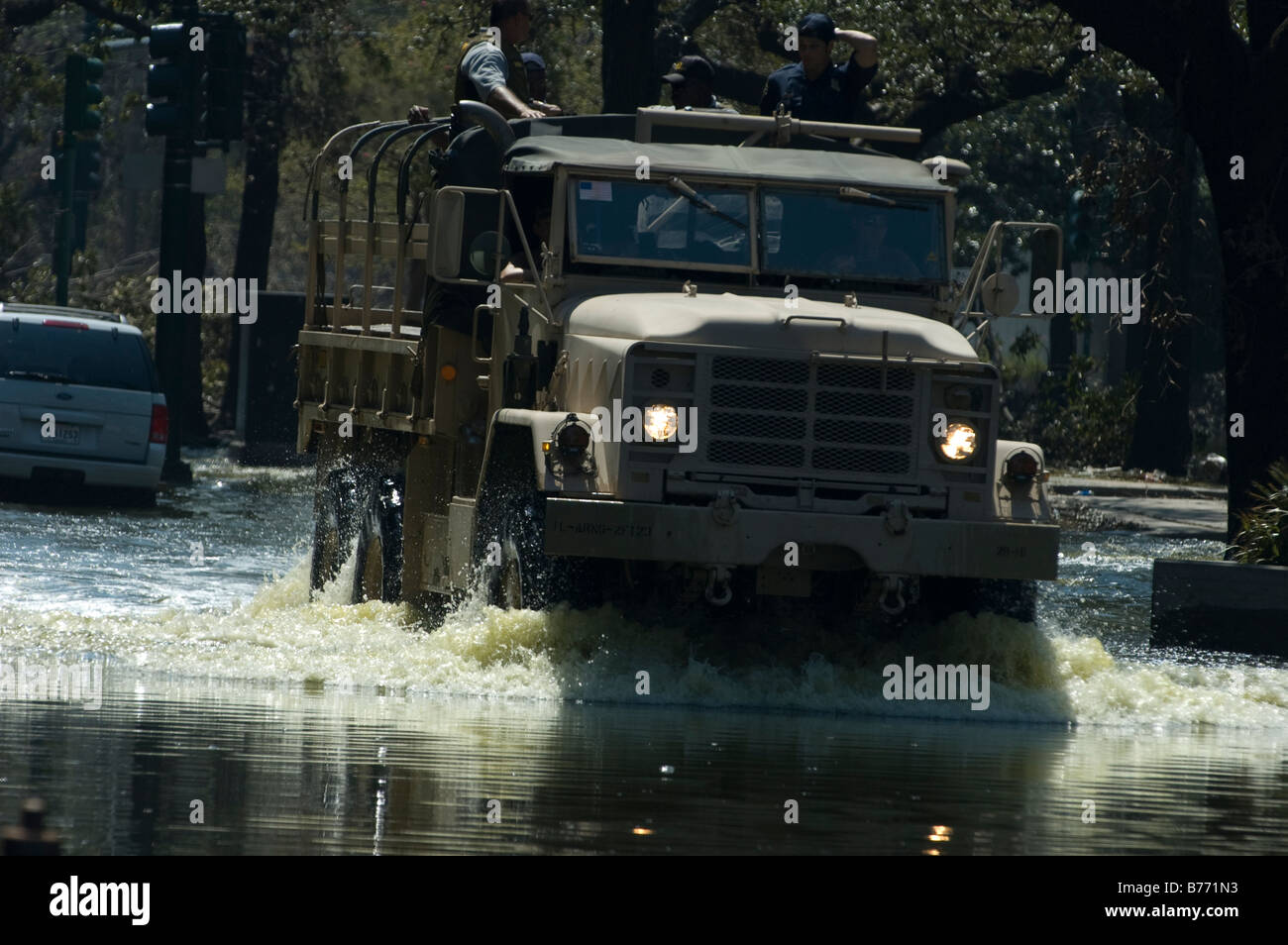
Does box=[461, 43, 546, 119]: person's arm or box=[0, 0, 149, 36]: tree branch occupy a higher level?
box=[0, 0, 149, 36]: tree branch

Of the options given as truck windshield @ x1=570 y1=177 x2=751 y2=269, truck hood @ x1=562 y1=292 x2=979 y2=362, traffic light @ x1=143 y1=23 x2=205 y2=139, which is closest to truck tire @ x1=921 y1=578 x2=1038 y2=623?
truck hood @ x1=562 y1=292 x2=979 y2=362

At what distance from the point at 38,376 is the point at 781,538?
43.4ft

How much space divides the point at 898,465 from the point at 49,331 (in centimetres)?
1339

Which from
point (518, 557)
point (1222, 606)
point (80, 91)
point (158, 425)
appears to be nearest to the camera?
point (518, 557)

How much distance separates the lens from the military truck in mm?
12203

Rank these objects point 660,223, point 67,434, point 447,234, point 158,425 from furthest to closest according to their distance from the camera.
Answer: point 158,425 → point 67,434 → point 660,223 → point 447,234

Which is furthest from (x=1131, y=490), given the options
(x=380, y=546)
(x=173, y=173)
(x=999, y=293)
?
(x=999, y=293)

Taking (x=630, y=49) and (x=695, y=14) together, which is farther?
(x=695, y=14)

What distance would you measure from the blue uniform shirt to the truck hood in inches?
108

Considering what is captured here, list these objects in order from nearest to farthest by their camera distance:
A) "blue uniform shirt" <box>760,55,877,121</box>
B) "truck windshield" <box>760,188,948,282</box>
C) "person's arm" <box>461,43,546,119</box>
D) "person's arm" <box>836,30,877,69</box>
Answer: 1. "truck windshield" <box>760,188,948,282</box>
2. "person's arm" <box>461,43,546,119</box>
3. "person's arm" <box>836,30,877,69</box>
4. "blue uniform shirt" <box>760,55,877,121</box>

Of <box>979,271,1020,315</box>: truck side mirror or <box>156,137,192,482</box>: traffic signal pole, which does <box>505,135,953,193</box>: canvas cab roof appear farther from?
<box>156,137,192,482</box>: traffic signal pole

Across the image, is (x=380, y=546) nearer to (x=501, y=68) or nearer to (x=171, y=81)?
(x=501, y=68)

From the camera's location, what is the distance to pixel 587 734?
10.9 meters
